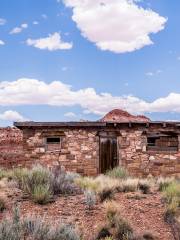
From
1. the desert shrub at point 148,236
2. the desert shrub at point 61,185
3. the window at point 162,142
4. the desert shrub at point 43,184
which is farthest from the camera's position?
the window at point 162,142

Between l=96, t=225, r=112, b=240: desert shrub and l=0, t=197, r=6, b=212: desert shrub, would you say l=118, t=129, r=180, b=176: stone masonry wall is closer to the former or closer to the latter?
l=0, t=197, r=6, b=212: desert shrub

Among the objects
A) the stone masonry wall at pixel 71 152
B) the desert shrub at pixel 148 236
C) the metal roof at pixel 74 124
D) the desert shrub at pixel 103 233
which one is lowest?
the desert shrub at pixel 148 236

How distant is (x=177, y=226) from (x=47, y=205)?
2.92m

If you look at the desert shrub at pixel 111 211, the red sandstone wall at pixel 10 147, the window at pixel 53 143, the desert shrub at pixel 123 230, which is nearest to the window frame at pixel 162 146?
the window at pixel 53 143

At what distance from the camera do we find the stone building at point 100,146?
1925 centimetres

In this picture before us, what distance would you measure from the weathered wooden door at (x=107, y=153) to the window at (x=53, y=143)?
1926mm

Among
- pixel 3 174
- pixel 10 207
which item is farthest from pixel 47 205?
pixel 3 174

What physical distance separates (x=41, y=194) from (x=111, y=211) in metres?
1.71

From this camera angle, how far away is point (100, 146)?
19531mm

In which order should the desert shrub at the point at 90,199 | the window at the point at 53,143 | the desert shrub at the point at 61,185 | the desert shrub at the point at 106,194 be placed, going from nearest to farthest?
the desert shrub at the point at 90,199 < the desert shrub at the point at 106,194 < the desert shrub at the point at 61,185 < the window at the point at 53,143

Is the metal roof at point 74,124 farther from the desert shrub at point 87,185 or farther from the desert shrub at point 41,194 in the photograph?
the desert shrub at point 41,194

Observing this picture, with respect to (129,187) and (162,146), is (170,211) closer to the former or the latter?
(129,187)

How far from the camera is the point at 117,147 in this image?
19516 millimetres

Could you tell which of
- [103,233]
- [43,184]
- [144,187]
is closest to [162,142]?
[144,187]
